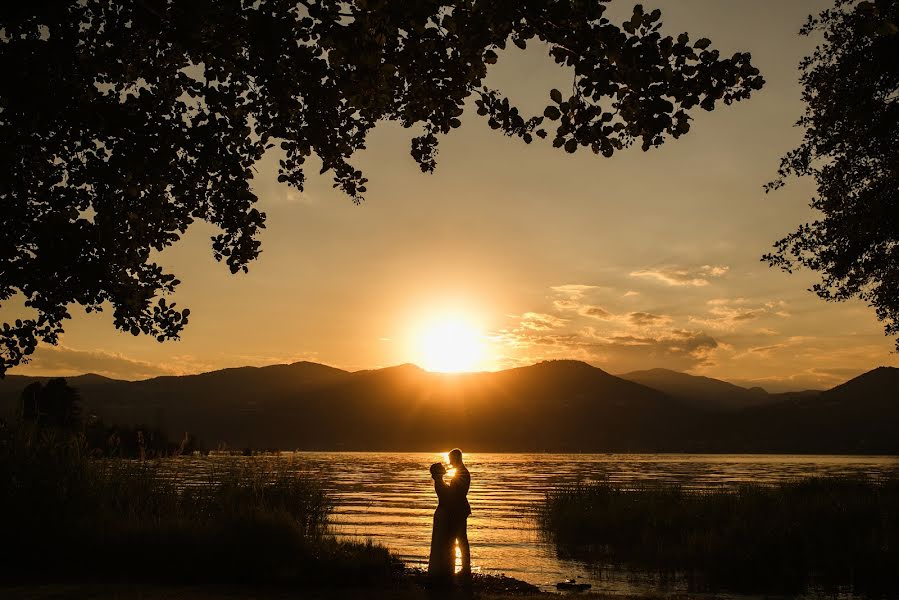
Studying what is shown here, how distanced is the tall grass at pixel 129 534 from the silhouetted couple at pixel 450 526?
1.32 meters

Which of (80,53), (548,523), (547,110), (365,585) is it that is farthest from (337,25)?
(548,523)

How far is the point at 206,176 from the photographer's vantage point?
10.2m

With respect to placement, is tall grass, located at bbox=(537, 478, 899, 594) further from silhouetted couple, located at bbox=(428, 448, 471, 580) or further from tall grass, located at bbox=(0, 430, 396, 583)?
tall grass, located at bbox=(0, 430, 396, 583)

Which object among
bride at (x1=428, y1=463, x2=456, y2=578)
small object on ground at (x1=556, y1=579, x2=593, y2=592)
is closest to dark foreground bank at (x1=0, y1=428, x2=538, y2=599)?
bride at (x1=428, y1=463, x2=456, y2=578)

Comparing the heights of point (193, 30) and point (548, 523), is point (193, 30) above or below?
above

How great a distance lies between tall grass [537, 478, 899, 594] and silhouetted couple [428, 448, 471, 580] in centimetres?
649

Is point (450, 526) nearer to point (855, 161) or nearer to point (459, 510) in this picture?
point (459, 510)

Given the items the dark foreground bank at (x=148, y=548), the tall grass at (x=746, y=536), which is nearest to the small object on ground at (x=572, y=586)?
the dark foreground bank at (x=148, y=548)

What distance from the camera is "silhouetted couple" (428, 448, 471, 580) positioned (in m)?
13.5

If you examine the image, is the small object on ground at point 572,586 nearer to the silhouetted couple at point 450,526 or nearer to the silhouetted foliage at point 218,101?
the silhouetted couple at point 450,526

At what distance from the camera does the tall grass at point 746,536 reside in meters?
17.5

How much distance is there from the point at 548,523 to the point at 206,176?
2268 cm

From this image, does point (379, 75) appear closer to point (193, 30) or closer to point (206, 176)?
point (193, 30)

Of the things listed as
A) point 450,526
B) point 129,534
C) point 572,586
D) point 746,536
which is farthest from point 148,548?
point 746,536
